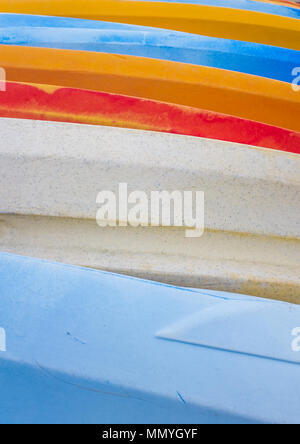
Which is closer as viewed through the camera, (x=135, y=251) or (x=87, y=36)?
(x=135, y=251)

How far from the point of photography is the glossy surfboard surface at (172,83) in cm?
112

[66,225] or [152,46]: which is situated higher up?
[152,46]

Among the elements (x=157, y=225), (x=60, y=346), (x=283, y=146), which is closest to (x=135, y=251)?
(x=157, y=225)

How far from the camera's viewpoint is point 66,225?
892 mm

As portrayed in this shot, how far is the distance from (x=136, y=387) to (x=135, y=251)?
263 mm

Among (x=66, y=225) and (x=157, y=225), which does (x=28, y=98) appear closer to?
(x=66, y=225)

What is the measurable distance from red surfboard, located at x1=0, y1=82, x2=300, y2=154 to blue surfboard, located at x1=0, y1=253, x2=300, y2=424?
0.38 meters
